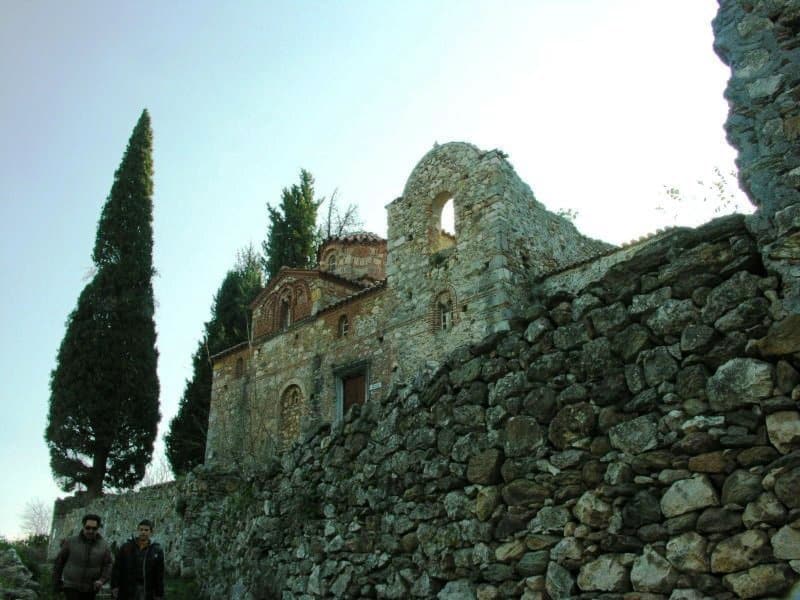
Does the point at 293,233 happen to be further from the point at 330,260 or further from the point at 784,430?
the point at 784,430

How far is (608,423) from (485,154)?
507 inches

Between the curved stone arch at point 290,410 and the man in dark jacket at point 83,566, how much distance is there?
12.8 meters

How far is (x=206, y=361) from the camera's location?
28781mm

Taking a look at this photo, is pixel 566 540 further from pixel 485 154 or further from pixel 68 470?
pixel 68 470

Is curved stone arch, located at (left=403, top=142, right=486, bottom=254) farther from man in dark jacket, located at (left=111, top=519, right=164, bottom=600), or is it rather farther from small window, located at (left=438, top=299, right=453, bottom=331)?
man in dark jacket, located at (left=111, top=519, right=164, bottom=600)

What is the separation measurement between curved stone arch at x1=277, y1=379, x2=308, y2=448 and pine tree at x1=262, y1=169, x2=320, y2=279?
32.1 feet

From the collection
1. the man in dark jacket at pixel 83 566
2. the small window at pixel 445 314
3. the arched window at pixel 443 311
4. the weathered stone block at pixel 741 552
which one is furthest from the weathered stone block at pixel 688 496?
the arched window at pixel 443 311

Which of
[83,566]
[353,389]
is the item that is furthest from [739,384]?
[353,389]

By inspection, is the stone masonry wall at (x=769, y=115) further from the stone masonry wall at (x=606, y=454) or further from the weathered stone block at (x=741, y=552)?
the weathered stone block at (x=741, y=552)

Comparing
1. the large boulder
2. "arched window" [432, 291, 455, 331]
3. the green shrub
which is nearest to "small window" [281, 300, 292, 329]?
"arched window" [432, 291, 455, 331]

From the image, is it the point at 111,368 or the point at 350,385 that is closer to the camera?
the point at 350,385

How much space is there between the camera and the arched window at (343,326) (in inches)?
765

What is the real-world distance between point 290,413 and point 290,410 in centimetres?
12

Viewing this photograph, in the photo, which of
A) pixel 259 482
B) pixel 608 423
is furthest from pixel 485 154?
pixel 608 423
